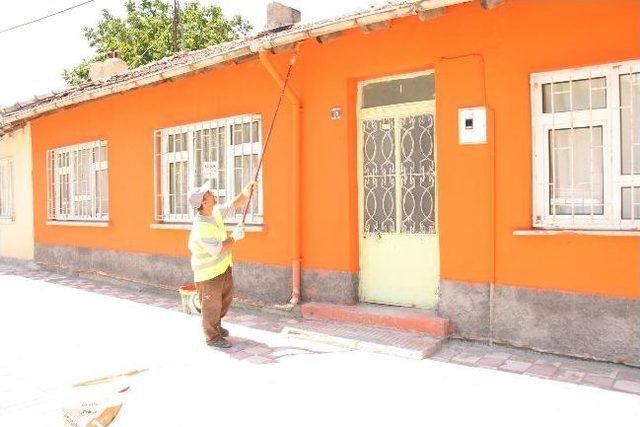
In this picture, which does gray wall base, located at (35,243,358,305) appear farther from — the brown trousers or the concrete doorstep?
the brown trousers

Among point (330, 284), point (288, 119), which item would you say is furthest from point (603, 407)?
point (288, 119)

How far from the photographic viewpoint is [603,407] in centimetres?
373

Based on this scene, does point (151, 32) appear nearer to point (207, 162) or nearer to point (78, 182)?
point (78, 182)

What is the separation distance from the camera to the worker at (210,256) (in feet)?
17.4

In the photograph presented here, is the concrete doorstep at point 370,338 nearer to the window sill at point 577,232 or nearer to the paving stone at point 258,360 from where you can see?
→ the paving stone at point 258,360

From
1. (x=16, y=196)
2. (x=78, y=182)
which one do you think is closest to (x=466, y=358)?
(x=78, y=182)

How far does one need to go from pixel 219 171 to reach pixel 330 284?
2.63m

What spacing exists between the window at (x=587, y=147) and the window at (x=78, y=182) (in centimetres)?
776

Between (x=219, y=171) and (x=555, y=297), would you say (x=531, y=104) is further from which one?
(x=219, y=171)

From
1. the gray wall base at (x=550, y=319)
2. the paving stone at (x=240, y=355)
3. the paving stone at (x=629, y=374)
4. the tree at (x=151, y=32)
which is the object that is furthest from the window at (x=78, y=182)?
the tree at (x=151, y=32)

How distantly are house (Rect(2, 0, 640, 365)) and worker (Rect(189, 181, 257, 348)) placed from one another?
1.33 meters

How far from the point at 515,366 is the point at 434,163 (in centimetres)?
228

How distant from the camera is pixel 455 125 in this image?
539 centimetres

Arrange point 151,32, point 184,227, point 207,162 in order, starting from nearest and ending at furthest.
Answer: point 207,162 → point 184,227 → point 151,32
